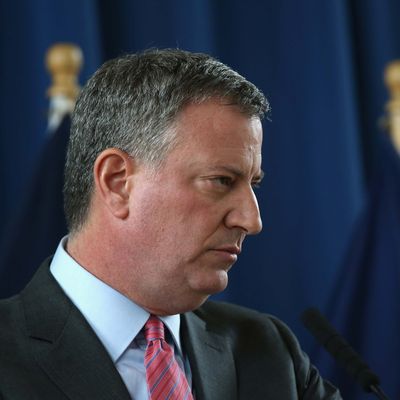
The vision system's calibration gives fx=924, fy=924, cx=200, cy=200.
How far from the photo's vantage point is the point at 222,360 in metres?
1.50

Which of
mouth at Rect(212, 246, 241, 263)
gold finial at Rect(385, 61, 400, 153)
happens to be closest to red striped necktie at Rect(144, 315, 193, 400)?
mouth at Rect(212, 246, 241, 263)

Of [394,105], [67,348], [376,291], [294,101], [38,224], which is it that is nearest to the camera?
[67,348]

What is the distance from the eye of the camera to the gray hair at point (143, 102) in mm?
1359

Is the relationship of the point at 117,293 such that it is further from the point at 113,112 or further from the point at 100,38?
the point at 100,38

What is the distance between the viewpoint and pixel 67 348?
52.9 inches

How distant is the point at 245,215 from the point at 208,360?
267mm

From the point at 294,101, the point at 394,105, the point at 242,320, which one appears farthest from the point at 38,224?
the point at 294,101

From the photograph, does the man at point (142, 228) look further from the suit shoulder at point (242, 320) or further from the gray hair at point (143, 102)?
the suit shoulder at point (242, 320)

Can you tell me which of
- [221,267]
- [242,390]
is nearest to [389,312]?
[242,390]

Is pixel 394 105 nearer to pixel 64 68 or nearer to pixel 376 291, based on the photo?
pixel 376 291

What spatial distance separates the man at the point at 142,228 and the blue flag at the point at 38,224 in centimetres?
72

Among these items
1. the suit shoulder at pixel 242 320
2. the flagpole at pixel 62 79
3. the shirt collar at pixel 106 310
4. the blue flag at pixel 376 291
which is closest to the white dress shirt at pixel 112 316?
the shirt collar at pixel 106 310

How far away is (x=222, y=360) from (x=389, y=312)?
87 cm

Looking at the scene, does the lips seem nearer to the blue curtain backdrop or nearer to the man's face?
the man's face
